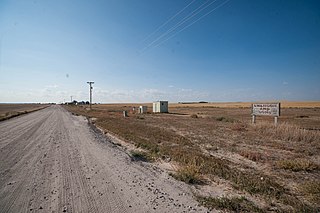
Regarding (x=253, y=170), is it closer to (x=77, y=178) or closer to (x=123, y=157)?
(x=123, y=157)

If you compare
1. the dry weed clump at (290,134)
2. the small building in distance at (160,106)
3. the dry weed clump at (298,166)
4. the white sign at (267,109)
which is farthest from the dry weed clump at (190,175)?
the small building in distance at (160,106)

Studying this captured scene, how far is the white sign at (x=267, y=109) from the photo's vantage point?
1962 cm

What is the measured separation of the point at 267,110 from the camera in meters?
20.7

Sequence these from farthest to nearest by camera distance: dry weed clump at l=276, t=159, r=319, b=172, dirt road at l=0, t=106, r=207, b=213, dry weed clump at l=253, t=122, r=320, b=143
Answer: dry weed clump at l=253, t=122, r=320, b=143
dry weed clump at l=276, t=159, r=319, b=172
dirt road at l=0, t=106, r=207, b=213

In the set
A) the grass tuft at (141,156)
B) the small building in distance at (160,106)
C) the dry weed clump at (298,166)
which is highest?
the small building in distance at (160,106)

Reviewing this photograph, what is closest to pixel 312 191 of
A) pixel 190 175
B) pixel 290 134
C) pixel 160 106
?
pixel 190 175

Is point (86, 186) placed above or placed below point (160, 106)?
below

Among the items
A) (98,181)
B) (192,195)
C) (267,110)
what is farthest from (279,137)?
(98,181)

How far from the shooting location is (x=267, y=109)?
20.7 meters

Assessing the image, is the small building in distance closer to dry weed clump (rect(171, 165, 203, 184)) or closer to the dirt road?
the dirt road

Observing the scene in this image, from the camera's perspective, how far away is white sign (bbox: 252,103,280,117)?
19619 millimetres

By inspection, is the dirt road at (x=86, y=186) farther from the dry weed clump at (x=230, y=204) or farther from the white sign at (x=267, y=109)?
the white sign at (x=267, y=109)

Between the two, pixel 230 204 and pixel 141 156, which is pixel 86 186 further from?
pixel 141 156

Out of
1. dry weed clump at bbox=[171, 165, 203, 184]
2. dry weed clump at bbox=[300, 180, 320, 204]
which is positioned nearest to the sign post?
dry weed clump at bbox=[300, 180, 320, 204]
